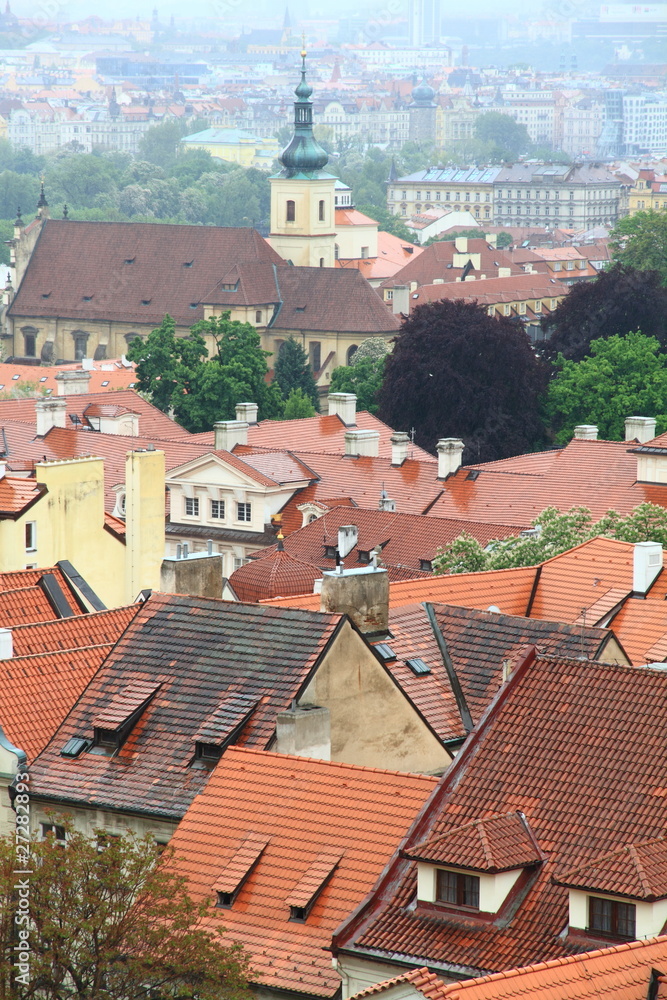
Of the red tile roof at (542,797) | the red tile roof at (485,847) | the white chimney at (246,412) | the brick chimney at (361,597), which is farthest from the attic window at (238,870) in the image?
the white chimney at (246,412)

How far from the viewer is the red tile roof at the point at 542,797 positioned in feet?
83.3

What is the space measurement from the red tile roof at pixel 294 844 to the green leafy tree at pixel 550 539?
2575 centimetres

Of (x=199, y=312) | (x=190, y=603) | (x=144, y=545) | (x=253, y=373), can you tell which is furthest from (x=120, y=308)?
(x=190, y=603)

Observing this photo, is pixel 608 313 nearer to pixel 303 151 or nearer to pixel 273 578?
pixel 273 578

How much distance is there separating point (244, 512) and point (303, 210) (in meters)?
96.1

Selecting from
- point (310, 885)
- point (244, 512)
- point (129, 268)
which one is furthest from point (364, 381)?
point (310, 885)

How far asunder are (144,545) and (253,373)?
5723 centimetres

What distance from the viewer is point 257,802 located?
2855 centimetres

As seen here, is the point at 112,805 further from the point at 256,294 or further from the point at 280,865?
the point at 256,294

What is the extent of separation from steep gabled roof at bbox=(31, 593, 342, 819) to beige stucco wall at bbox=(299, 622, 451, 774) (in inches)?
13.3

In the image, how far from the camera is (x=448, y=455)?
7600 cm

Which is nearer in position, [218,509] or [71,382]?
[218,509]

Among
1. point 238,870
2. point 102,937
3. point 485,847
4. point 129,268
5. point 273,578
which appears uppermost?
point 485,847

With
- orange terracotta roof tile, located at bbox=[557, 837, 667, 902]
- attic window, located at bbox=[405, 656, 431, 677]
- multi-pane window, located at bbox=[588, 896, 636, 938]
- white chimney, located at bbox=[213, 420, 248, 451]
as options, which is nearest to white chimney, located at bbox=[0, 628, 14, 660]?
attic window, located at bbox=[405, 656, 431, 677]
